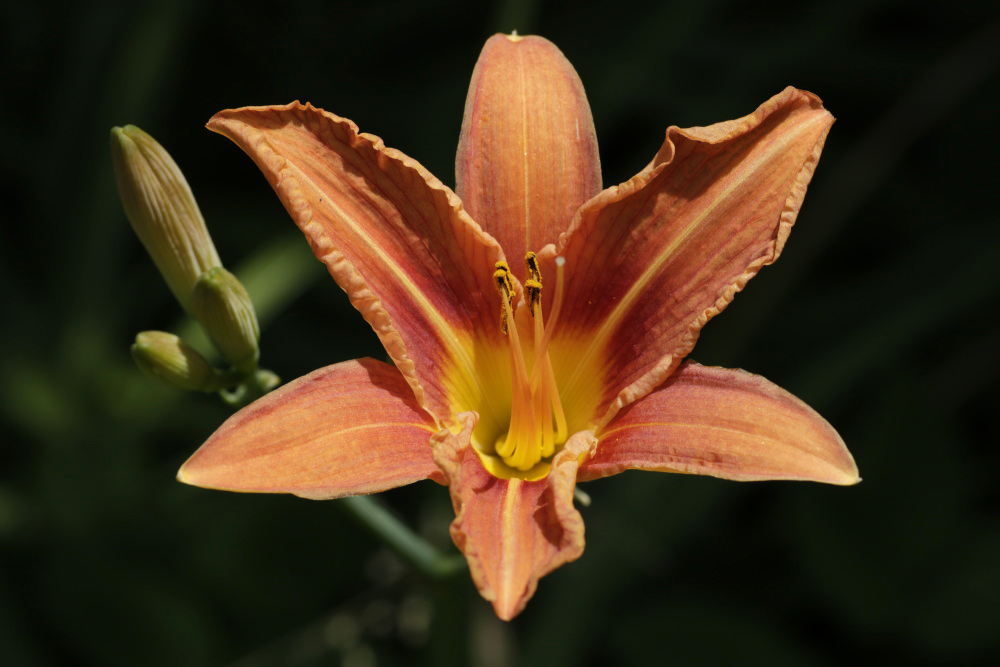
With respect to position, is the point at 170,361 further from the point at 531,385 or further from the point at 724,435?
the point at 724,435

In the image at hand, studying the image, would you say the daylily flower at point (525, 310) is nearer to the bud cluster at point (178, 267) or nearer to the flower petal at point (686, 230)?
the flower petal at point (686, 230)

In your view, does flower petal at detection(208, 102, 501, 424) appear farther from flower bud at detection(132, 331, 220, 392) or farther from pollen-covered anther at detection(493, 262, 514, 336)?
flower bud at detection(132, 331, 220, 392)

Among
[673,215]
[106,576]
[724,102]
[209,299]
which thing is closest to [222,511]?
[106,576]

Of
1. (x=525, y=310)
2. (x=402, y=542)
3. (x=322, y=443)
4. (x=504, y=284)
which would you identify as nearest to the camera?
(x=322, y=443)

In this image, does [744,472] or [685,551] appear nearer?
[744,472]

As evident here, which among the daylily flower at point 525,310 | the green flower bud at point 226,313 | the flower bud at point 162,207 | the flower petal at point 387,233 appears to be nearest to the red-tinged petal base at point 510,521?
the daylily flower at point 525,310

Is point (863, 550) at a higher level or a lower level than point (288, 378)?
lower

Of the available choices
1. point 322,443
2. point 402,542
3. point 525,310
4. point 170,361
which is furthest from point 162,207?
point 402,542

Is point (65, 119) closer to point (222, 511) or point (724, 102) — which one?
point (222, 511)
